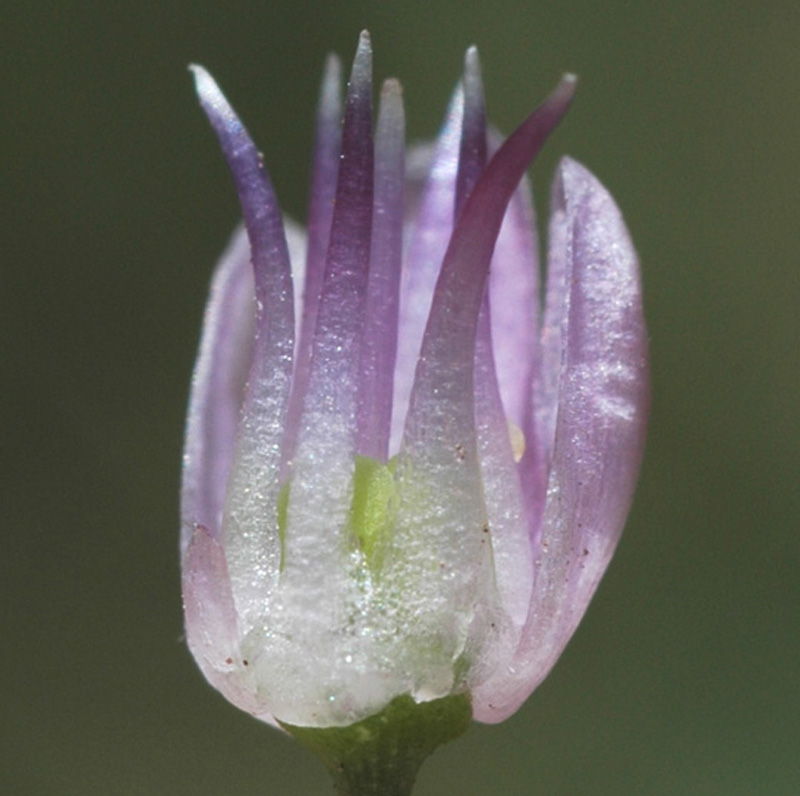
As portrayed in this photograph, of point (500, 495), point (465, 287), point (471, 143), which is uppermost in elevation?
point (471, 143)

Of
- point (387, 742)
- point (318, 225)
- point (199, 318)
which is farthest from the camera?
point (199, 318)

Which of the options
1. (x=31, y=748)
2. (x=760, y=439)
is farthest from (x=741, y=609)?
(x=31, y=748)

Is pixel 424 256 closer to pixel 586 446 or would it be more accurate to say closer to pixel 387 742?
pixel 586 446

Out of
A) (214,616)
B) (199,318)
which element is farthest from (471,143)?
(199,318)

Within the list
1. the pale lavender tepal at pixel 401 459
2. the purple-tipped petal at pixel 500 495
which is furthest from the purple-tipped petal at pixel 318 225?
the purple-tipped petal at pixel 500 495

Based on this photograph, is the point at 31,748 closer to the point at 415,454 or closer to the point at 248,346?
the point at 248,346

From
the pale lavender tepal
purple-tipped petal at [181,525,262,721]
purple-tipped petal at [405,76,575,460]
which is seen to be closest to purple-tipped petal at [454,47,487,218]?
the pale lavender tepal

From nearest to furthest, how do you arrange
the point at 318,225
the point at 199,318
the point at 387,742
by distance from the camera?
the point at 387,742
the point at 318,225
the point at 199,318
